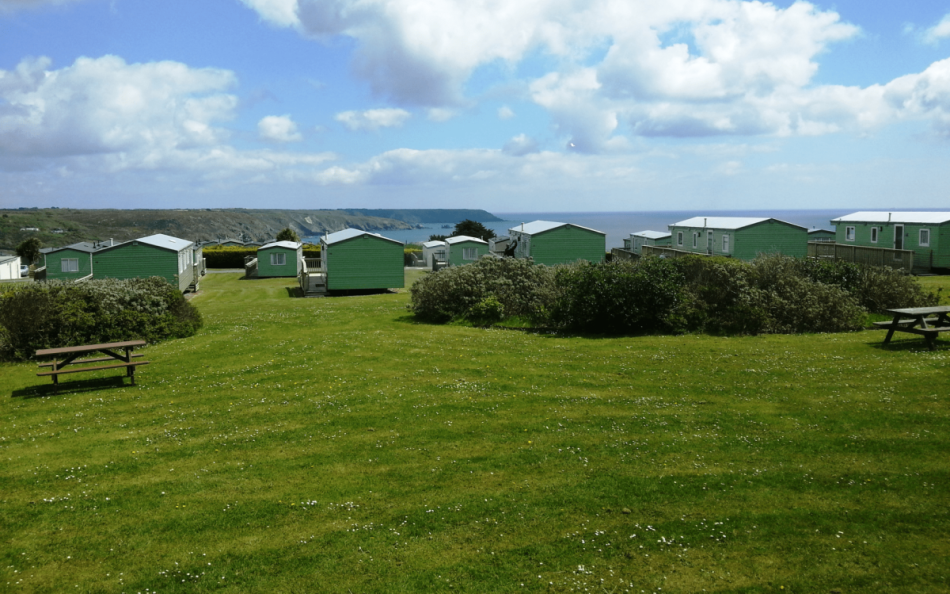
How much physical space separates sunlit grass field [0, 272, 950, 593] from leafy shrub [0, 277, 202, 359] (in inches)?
63.0

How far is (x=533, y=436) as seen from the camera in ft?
32.2

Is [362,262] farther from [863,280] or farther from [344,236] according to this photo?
[863,280]

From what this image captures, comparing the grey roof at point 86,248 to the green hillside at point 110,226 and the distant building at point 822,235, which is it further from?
the green hillside at point 110,226

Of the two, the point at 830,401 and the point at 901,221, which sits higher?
the point at 901,221

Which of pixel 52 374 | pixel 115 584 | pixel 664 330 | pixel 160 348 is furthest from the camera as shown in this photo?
pixel 664 330

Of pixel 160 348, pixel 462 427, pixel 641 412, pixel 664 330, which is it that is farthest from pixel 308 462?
pixel 664 330

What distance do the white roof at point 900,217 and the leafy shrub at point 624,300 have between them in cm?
2469

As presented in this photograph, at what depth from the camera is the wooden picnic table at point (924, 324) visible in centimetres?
1487

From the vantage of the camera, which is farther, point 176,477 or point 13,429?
point 13,429

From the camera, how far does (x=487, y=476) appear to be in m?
8.36

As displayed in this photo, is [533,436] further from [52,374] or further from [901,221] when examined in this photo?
[901,221]

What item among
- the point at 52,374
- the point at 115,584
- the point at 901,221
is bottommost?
the point at 115,584

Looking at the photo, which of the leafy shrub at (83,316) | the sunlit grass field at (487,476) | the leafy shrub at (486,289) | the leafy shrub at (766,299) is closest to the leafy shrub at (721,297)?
the leafy shrub at (766,299)

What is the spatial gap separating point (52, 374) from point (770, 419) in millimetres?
13143
